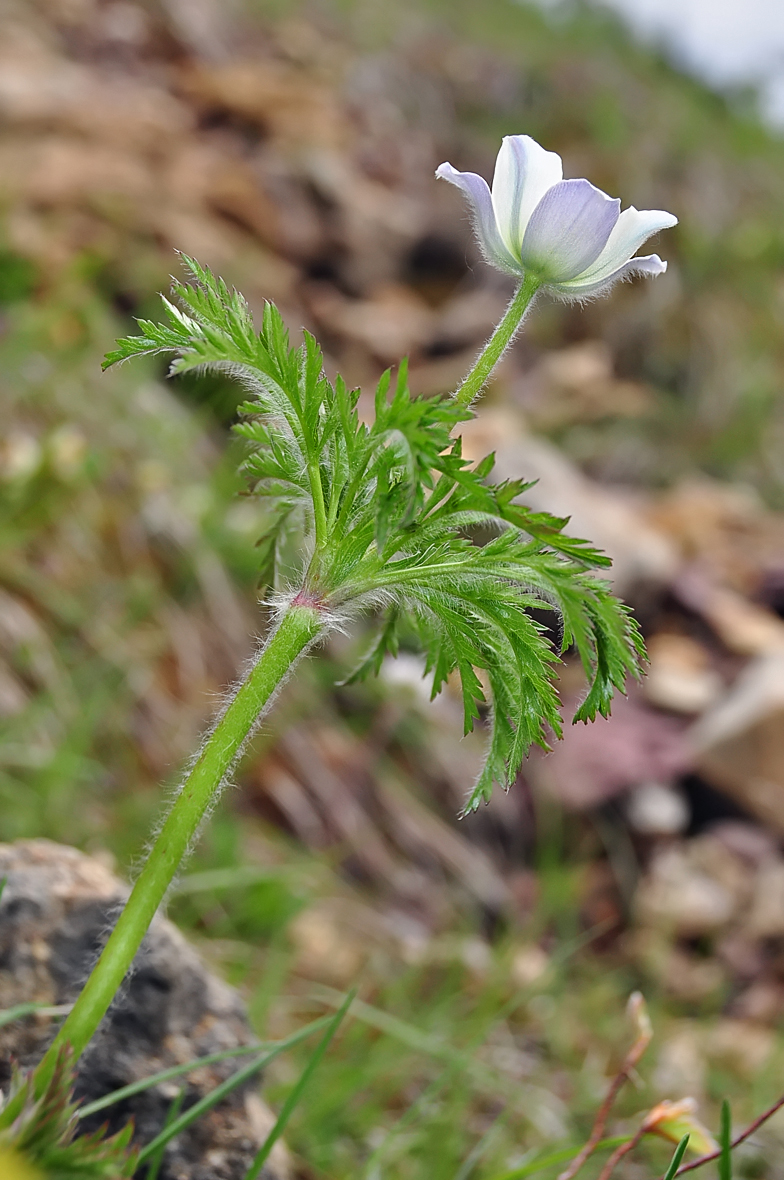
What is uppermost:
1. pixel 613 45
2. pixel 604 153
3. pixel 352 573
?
pixel 613 45

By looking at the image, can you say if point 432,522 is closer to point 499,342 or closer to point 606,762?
point 499,342

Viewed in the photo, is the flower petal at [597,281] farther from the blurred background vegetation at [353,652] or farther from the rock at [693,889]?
the rock at [693,889]

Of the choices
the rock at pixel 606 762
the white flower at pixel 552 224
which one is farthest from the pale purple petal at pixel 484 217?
the rock at pixel 606 762

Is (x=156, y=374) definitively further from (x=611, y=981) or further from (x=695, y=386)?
(x=695, y=386)

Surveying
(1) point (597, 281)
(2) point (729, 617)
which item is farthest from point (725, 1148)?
(2) point (729, 617)

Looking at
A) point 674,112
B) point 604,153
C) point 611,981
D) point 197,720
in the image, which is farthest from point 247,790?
point 674,112

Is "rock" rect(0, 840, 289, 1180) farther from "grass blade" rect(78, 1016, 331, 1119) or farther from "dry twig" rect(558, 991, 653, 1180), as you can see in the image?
"dry twig" rect(558, 991, 653, 1180)
